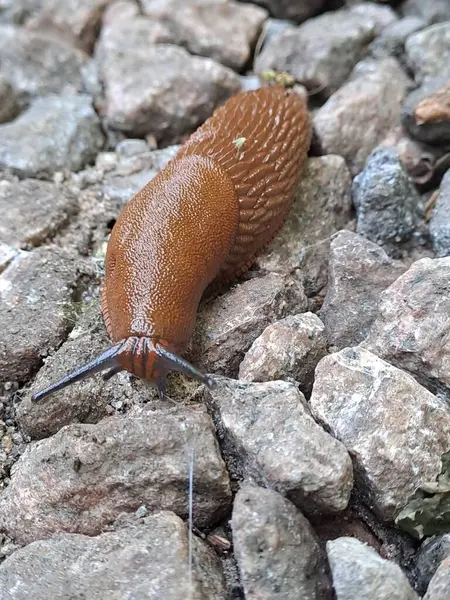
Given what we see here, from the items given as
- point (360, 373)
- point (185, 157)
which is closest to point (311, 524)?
point (360, 373)

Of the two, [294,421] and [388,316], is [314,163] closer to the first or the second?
[388,316]

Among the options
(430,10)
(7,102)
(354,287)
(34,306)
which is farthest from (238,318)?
(430,10)

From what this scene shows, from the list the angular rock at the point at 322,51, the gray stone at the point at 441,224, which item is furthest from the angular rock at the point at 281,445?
the angular rock at the point at 322,51

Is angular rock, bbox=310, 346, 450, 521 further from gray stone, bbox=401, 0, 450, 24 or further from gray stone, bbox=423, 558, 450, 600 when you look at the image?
gray stone, bbox=401, 0, 450, 24

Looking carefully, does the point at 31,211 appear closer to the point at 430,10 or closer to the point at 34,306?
the point at 34,306

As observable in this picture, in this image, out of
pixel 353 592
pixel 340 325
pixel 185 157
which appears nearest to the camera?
pixel 353 592

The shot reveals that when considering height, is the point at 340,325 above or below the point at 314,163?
below
